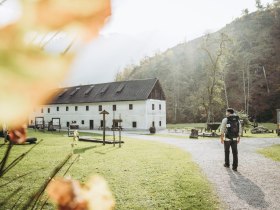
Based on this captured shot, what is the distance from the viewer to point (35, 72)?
0.34 m

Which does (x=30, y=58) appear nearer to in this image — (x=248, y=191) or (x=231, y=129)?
(x=248, y=191)

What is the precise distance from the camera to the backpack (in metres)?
11.7

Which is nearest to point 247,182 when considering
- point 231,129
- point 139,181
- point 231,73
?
point 231,129

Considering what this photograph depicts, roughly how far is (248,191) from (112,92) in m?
47.8

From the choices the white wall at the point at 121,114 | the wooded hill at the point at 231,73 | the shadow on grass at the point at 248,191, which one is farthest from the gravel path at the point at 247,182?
the wooded hill at the point at 231,73

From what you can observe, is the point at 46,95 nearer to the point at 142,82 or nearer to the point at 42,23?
the point at 42,23

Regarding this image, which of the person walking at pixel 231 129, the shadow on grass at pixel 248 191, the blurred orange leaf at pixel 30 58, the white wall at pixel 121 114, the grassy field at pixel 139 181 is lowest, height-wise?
the shadow on grass at pixel 248 191

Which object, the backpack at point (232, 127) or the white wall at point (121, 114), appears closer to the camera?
the backpack at point (232, 127)

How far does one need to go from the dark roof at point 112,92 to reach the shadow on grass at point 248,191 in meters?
39.8

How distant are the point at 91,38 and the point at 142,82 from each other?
Result: 54.9 metres

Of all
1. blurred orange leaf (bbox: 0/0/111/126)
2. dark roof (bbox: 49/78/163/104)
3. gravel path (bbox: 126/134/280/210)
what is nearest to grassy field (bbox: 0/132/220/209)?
gravel path (bbox: 126/134/280/210)

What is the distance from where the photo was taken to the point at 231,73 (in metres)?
87.7

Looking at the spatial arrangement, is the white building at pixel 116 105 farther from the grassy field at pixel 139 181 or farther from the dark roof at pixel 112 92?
the grassy field at pixel 139 181

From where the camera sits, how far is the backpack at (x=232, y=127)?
11703 mm
